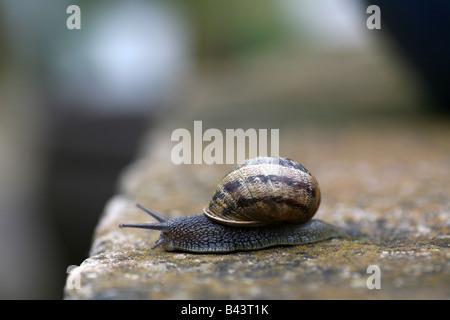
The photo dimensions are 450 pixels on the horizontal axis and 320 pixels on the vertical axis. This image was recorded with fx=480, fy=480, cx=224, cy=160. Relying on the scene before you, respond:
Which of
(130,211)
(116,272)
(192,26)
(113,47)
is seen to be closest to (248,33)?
(192,26)

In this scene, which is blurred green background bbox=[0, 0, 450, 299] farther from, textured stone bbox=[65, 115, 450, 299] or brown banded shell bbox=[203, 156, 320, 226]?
brown banded shell bbox=[203, 156, 320, 226]

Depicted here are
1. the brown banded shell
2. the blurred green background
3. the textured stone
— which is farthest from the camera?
the blurred green background

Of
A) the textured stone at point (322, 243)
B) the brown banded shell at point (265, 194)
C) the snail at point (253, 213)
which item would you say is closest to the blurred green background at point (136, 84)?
the textured stone at point (322, 243)

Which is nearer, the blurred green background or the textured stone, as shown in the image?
the textured stone

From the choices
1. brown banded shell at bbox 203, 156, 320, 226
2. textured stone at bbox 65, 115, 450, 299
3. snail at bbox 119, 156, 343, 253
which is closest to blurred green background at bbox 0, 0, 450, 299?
textured stone at bbox 65, 115, 450, 299

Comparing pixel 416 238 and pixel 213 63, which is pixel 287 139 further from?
pixel 213 63

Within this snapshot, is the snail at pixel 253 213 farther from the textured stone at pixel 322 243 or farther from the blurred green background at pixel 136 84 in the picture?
the blurred green background at pixel 136 84

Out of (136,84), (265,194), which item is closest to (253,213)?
(265,194)
